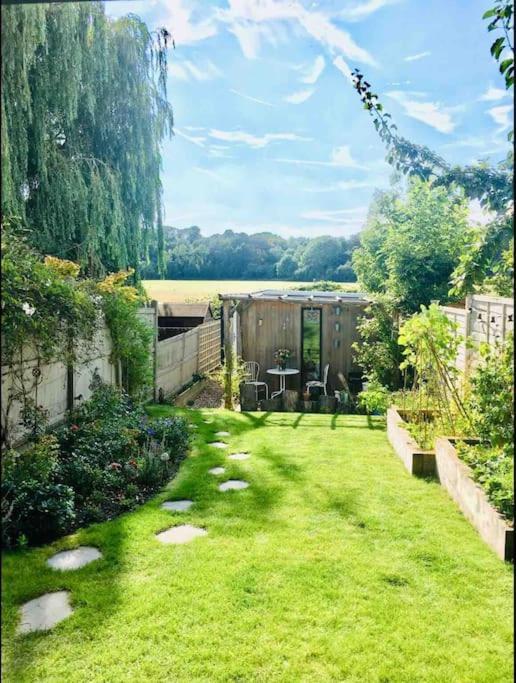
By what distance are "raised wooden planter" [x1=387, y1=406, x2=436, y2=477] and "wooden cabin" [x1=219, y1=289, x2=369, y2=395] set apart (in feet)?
16.2

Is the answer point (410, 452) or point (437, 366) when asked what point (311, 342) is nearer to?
point (437, 366)

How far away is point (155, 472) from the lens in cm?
446

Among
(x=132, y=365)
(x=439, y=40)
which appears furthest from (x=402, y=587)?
(x=132, y=365)

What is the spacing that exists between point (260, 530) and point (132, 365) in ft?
12.9

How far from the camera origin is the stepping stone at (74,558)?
9.71 ft

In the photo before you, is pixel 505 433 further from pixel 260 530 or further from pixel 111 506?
pixel 111 506

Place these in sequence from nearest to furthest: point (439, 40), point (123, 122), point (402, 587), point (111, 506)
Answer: point (439, 40)
point (402, 587)
point (111, 506)
point (123, 122)

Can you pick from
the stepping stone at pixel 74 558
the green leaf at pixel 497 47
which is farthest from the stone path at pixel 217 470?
the green leaf at pixel 497 47

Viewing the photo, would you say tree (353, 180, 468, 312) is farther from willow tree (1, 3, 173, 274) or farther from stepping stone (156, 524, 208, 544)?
stepping stone (156, 524, 208, 544)

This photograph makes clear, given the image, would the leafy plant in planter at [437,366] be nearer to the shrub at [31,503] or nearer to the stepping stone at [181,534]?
the stepping stone at [181,534]

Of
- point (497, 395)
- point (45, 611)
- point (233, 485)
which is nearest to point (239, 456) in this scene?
point (233, 485)

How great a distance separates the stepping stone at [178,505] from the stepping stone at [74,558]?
0.79 meters

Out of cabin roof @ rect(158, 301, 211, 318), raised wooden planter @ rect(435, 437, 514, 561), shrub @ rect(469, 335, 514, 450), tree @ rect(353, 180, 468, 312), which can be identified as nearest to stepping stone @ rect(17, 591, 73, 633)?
raised wooden planter @ rect(435, 437, 514, 561)

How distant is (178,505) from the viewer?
3.97 meters
